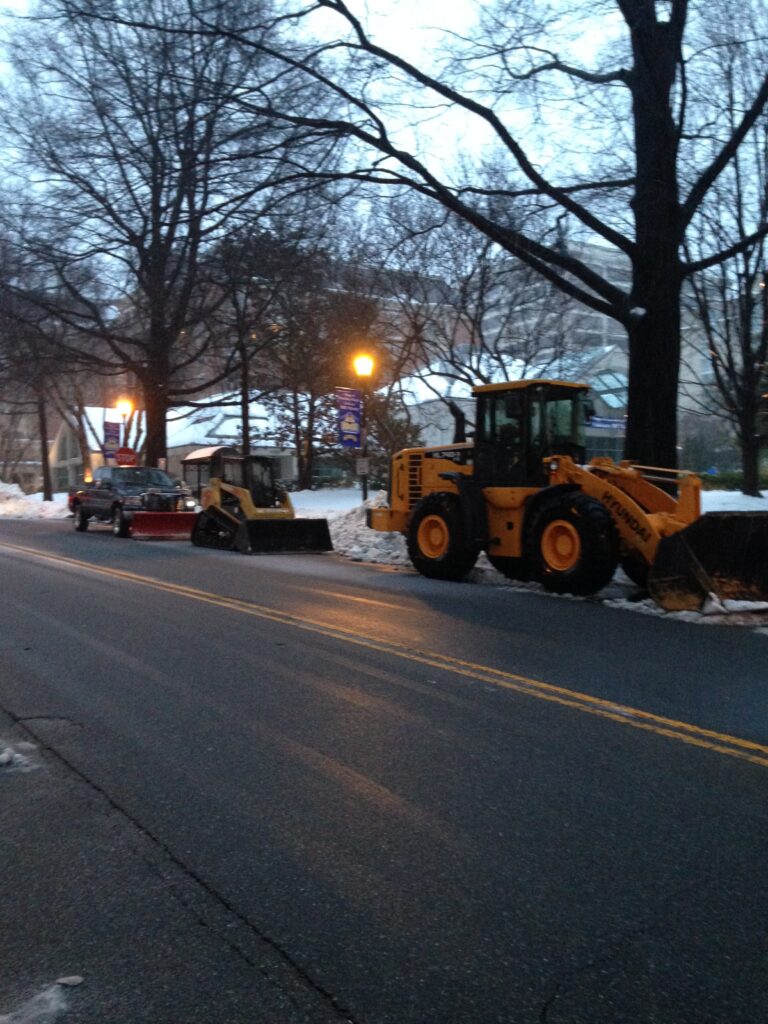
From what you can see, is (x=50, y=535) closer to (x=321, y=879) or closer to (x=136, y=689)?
(x=136, y=689)

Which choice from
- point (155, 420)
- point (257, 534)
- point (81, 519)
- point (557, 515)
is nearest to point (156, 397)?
point (155, 420)

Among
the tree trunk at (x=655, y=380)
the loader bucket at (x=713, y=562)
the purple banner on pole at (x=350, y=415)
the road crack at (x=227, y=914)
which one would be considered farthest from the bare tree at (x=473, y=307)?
the road crack at (x=227, y=914)

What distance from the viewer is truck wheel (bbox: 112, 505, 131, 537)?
951 inches

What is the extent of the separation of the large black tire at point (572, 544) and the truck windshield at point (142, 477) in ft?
49.0

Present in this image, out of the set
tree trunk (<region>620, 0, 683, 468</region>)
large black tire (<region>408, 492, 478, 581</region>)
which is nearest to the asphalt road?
large black tire (<region>408, 492, 478, 581</region>)

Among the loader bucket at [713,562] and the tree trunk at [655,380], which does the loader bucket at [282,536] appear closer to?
the tree trunk at [655,380]

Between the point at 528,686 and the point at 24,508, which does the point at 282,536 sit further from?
the point at 24,508

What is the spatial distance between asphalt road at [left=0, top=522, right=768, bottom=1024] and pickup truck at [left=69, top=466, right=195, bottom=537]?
1555 centimetres

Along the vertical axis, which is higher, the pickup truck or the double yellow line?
the pickup truck

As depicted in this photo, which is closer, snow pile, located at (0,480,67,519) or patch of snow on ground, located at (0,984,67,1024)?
patch of snow on ground, located at (0,984,67,1024)

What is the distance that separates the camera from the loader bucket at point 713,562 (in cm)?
1086

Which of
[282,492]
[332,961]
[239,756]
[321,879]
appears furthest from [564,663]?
[282,492]

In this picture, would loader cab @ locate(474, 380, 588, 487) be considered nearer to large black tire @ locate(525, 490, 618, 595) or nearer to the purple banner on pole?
large black tire @ locate(525, 490, 618, 595)

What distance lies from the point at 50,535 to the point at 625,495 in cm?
1710
